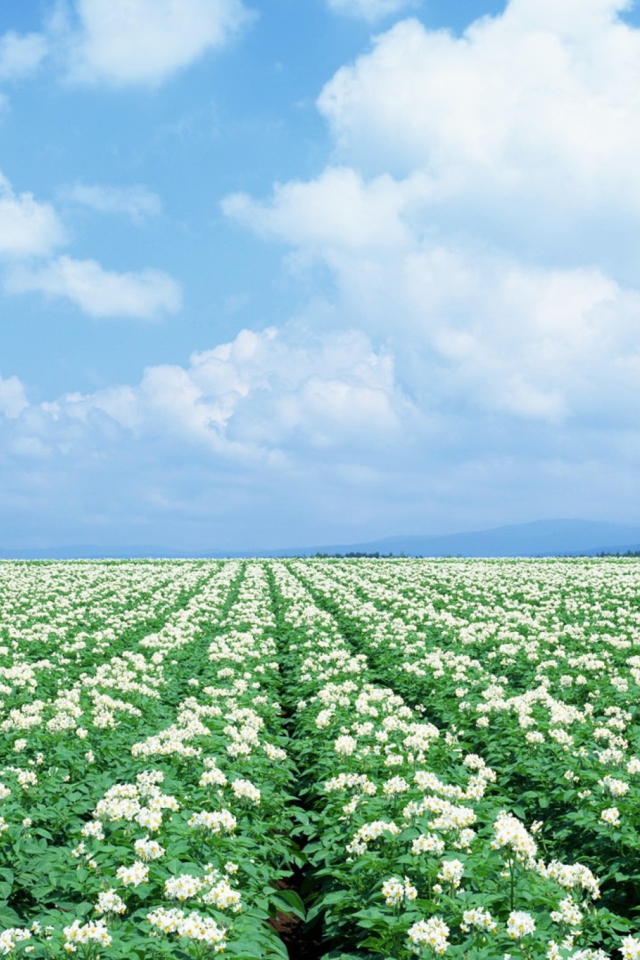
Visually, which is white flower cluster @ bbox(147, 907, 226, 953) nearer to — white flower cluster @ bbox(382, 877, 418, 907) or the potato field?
the potato field

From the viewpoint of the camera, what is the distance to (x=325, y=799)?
981cm

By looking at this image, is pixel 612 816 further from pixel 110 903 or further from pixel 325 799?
pixel 110 903

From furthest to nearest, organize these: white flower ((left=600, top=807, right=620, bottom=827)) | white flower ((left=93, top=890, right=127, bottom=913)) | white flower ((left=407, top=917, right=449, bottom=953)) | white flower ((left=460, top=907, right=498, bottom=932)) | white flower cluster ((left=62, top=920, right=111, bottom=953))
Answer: white flower ((left=600, top=807, right=620, bottom=827)), white flower ((left=93, top=890, right=127, bottom=913)), white flower ((left=460, top=907, right=498, bottom=932)), white flower ((left=407, top=917, right=449, bottom=953)), white flower cluster ((left=62, top=920, right=111, bottom=953))

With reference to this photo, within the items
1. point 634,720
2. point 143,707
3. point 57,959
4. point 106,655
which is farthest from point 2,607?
point 57,959

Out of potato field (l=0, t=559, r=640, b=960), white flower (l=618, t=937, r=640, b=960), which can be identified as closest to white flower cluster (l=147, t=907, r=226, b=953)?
potato field (l=0, t=559, r=640, b=960)

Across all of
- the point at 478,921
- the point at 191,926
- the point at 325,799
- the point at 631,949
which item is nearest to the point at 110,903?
the point at 191,926

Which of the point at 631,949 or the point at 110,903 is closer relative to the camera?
the point at 631,949

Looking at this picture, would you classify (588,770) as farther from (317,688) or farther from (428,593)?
(428,593)

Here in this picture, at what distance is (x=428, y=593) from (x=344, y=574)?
11.4 m

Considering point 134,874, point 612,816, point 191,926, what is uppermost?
point 191,926

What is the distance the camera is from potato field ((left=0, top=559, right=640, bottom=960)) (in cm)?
550

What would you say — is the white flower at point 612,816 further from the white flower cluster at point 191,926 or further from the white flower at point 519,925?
the white flower cluster at point 191,926

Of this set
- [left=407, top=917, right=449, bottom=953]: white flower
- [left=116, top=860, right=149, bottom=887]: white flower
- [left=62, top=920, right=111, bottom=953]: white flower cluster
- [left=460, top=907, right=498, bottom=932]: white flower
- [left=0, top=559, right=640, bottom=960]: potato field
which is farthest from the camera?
[left=116, top=860, right=149, bottom=887]: white flower

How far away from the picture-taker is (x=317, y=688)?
1538 centimetres
